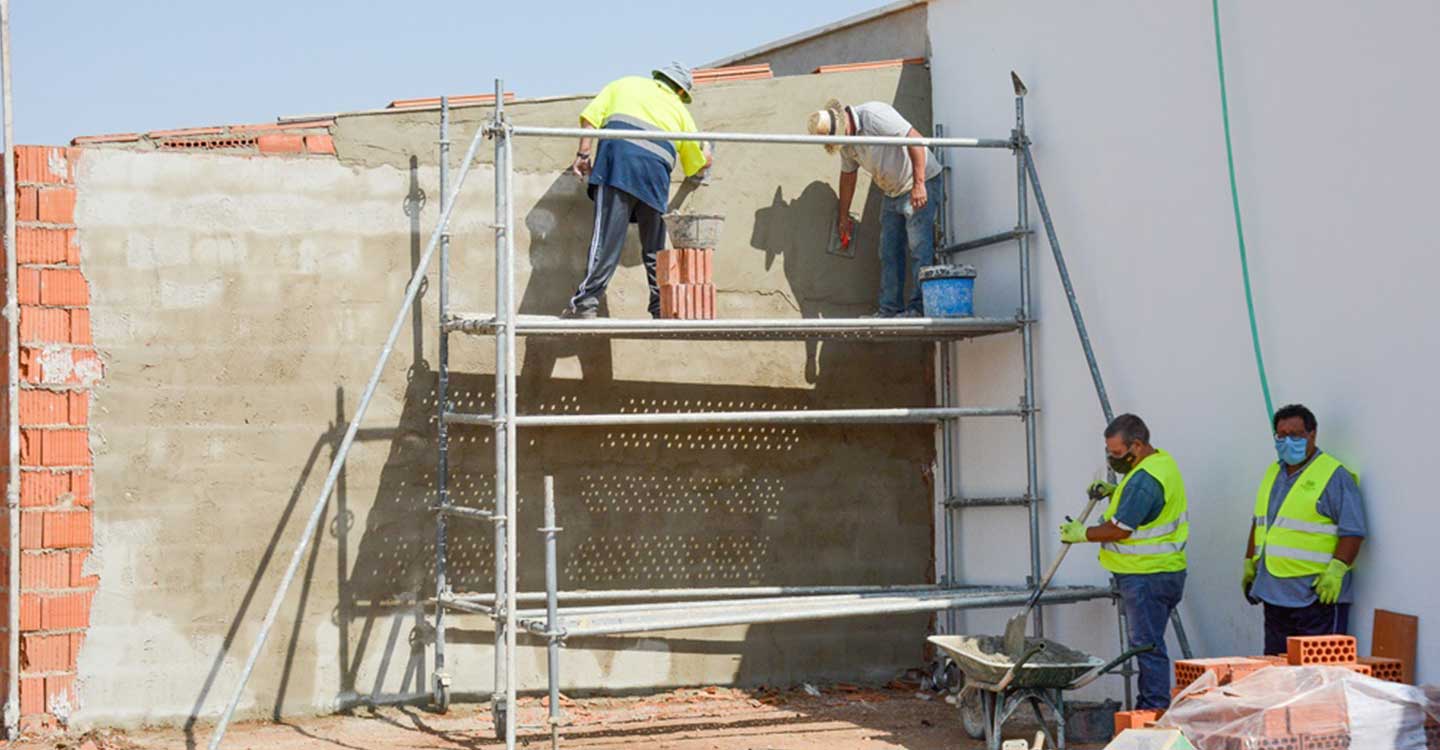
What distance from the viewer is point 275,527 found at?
28.2ft

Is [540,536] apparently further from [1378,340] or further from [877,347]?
[1378,340]

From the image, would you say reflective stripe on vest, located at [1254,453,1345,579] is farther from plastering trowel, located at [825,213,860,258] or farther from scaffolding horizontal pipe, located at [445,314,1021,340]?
plastering trowel, located at [825,213,860,258]

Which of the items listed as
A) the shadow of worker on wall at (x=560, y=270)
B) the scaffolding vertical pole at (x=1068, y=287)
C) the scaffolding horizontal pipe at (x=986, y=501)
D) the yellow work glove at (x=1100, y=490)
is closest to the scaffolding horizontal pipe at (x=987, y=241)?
the scaffolding vertical pole at (x=1068, y=287)

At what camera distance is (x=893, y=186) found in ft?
30.7

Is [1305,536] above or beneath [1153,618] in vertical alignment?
above

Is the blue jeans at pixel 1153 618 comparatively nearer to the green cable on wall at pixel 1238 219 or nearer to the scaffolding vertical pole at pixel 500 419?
the green cable on wall at pixel 1238 219

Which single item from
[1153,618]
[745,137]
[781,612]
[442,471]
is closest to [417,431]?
[442,471]

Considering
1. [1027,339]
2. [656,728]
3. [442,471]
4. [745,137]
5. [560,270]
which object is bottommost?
[656,728]

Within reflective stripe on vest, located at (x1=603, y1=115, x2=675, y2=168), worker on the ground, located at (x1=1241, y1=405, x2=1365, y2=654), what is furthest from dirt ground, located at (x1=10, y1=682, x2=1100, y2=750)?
reflective stripe on vest, located at (x1=603, y1=115, x2=675, y2=168)

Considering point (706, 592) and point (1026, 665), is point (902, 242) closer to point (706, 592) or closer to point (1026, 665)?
point (706, 592)

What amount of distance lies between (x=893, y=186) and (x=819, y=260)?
2.32 feet

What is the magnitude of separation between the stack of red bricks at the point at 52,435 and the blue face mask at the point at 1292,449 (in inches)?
226

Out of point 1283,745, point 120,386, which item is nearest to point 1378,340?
point 1283,745

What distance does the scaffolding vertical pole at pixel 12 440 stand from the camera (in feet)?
26.3
